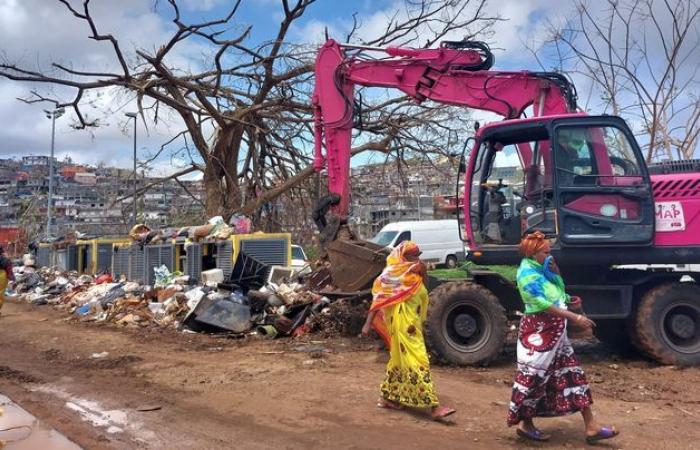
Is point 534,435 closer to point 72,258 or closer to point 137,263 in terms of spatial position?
point 137,263

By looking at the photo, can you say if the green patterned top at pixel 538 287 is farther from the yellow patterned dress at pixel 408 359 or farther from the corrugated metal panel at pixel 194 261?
the corrugated metal panel at pixel 194 261

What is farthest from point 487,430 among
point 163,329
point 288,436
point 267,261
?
point 267,261

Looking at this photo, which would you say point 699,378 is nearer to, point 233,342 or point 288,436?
point 288,436

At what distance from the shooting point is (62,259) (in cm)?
2127

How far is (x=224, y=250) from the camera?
1206 cm

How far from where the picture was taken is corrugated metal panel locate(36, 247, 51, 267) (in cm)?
2316

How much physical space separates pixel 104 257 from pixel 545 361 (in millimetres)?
15880

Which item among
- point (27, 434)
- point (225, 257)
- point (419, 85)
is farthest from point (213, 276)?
point (27, 434)

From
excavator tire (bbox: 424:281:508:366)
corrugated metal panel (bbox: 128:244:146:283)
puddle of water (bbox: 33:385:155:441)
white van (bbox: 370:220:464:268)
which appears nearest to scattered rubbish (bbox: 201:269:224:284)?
corrugated metal panel (bbox: 128:244:146:283)

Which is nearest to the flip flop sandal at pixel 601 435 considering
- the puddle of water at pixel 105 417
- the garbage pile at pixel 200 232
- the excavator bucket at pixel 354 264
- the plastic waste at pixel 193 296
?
the puddle of water at pixel 105 417

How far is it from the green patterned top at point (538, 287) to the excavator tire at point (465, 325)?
242 centimetres

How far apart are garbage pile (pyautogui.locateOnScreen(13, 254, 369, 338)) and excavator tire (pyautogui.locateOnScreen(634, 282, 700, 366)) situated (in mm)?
3388

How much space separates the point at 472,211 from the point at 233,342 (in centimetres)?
407

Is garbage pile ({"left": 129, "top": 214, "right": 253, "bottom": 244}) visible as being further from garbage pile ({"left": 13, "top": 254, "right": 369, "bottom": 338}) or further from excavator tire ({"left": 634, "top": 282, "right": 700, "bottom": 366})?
excavator tire ({"left": 634, "top": 282, "right": 700, "bottom": 366})
